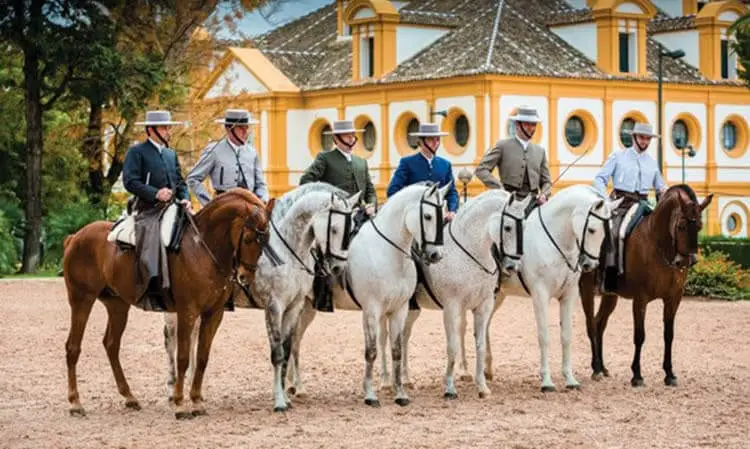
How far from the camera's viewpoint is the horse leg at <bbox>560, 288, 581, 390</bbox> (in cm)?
1841

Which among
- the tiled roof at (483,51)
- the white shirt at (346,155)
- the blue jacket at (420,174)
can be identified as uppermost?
the tiled roof at (483,51)

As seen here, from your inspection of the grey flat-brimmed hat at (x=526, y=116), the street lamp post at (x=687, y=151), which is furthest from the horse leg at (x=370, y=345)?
the street lamp post at (x=687, y=151)

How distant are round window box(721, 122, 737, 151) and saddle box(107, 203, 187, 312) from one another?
4935 centimetres

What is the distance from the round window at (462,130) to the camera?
189ft

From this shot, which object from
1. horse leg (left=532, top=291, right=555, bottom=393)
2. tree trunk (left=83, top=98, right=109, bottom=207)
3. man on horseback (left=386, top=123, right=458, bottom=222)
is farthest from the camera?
tree trunk (left=83, top=98, right=109, bottom=207)

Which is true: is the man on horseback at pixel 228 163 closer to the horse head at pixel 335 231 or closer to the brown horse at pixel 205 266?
the brown horse at pixel 205 266

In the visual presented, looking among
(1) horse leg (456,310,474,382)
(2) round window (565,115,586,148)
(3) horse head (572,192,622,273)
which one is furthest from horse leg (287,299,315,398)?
(2) round window (565,115,586,148)

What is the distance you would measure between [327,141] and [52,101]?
20.2 m

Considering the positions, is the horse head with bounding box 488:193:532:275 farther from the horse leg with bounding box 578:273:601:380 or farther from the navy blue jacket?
the navy blue jacket

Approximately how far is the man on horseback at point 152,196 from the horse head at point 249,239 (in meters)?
0.63

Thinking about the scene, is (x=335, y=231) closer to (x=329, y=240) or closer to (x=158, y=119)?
(x=329, y=240)

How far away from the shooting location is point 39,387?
19.1 metres

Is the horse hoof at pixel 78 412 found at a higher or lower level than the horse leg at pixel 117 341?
lower

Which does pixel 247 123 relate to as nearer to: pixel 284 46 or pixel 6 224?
pixel 6 224
